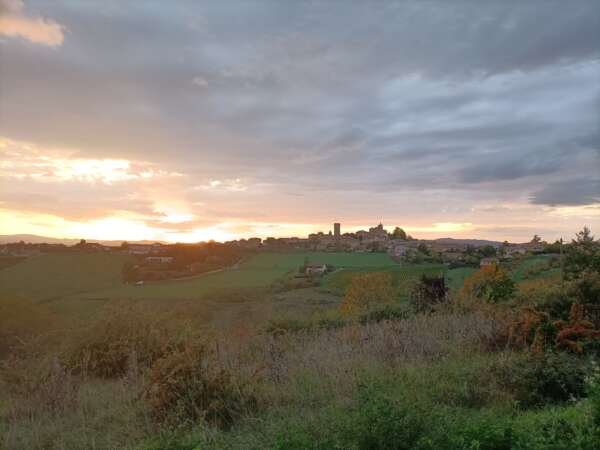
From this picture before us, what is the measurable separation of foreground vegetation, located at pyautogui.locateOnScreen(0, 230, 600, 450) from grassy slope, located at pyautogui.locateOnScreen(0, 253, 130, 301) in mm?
15083

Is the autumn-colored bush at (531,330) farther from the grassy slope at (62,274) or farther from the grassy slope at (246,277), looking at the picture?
the grassy slope at (62,274)

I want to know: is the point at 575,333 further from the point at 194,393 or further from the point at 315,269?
the point at 315,269

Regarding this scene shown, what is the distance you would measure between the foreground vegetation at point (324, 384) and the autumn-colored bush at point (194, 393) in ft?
0.06

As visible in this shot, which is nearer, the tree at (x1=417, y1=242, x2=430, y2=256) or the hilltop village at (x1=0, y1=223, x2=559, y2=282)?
the hilltop village at (x1=0, y1=223, x2=559, y2=282)

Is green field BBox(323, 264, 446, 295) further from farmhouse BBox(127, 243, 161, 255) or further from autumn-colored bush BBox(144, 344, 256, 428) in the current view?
autumn-colored bush BBox(144, 344, 256, 428)

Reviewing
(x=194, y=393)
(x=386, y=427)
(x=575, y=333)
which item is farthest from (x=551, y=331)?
(x=194, y=393)

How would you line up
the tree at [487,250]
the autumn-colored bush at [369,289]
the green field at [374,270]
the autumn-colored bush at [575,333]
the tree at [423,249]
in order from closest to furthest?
the autumn-colored bush at [575,333], the autumn-colored bush at [369,289], the green field at [374,270], the tree at [487,250], the tree at [423,249]

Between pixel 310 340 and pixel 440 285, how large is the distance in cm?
655

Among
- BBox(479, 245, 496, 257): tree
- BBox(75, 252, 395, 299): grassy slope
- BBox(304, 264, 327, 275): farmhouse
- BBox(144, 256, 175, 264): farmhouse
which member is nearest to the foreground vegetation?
BBox(75, 252, 395, 299): grassy slope

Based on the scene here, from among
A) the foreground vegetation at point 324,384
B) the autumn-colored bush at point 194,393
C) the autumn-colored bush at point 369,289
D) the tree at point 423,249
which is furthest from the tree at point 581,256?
the tree at point 423,249

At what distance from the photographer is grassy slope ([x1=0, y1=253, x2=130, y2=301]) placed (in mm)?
24703

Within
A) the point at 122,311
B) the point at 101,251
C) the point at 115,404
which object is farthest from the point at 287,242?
the point at 115,404

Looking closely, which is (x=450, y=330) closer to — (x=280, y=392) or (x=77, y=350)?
(x=280, y=392)

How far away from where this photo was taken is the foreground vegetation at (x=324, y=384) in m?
4.71
